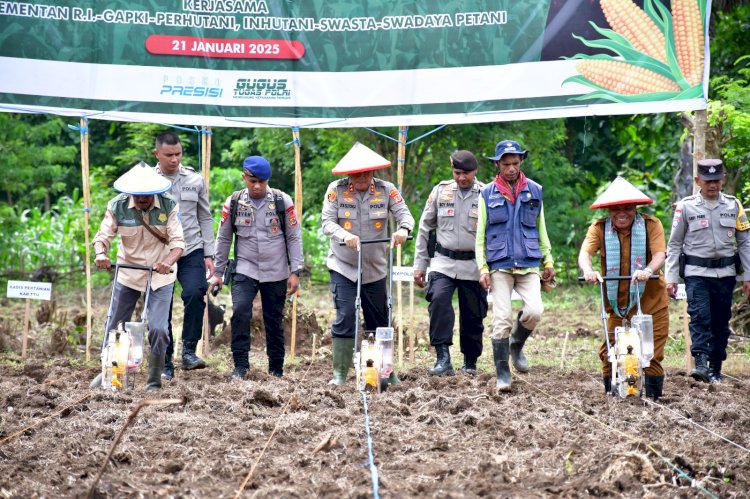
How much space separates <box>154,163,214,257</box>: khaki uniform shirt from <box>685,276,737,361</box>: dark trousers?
4.40m

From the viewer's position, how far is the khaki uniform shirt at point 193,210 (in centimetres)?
1010

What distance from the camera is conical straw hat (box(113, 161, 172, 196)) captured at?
8906 millimetres

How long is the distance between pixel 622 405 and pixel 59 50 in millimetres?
6193

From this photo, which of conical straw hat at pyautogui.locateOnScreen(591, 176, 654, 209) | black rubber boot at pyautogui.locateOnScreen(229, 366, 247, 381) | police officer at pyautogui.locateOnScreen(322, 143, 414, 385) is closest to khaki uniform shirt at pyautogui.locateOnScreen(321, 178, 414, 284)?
police officer at pyautogui.locateOnScreen(322, 143, 414, 385)

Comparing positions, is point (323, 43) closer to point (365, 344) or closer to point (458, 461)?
point (365, 344)

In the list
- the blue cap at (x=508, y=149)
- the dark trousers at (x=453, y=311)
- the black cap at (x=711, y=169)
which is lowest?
the dark trousers at (x=453, y=311)

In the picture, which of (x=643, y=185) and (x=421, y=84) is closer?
(x=421, y=84)

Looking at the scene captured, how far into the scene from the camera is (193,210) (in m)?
10.2

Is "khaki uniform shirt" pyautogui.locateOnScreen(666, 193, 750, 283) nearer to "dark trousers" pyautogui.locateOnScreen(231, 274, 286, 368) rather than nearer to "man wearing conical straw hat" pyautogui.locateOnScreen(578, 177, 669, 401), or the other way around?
"man wearing conical straw hat" pyautogui.locateOnScreen(578, 177, 669, 401)

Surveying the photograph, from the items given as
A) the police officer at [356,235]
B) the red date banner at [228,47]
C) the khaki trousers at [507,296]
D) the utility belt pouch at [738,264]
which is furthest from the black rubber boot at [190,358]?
the utility belt pouch at [738,264]

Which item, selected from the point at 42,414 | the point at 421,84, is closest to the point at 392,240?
the point at 421,84

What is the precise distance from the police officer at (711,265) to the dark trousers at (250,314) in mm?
3566

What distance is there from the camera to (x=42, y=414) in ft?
26.1

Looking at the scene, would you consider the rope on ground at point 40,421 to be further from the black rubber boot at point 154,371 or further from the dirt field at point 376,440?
the black rubber boot at point 154,371
